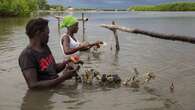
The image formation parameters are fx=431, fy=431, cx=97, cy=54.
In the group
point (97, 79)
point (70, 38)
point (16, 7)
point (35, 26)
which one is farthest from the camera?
point (16, 7)

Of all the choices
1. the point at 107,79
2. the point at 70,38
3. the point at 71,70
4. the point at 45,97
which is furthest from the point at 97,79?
the point at 71,70

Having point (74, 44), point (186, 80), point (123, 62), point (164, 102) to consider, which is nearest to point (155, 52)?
point (123, 62)

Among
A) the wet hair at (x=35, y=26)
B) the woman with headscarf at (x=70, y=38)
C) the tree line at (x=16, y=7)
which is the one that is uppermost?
the wet hair at (x=35, y=26)

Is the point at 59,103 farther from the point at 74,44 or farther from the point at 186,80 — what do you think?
the point at 186,80

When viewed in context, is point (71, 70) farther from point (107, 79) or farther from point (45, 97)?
point (107, 79)

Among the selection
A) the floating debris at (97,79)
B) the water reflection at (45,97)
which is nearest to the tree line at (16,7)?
the floating debris at (97,79)

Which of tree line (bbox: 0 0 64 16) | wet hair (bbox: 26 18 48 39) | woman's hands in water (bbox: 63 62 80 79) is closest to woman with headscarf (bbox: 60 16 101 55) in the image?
woman's hands in water (bbox: 63 62 80 79)

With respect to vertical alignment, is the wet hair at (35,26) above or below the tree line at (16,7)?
above

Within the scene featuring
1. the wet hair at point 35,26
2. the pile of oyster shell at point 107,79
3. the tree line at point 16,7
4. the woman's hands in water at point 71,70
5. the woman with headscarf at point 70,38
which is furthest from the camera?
the tree line at point 16,7

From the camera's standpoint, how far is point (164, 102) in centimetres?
870

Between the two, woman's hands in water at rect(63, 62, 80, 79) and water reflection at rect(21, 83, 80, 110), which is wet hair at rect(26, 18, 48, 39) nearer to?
woman's hands in water at rect(63, 62, 80, 79)

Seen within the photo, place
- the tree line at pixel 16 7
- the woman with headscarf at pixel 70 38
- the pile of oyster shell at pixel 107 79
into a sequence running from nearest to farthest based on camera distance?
1. the pile of oyster shell at pixel 107 79
2. the woman with headscarf at pixel 70 38
3. the tree line at pixel 16 7

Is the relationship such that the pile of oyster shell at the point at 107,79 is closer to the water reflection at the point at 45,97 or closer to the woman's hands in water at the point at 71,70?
the water reflection at the point at 45,97

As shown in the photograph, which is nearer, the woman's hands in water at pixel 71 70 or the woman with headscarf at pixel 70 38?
the woman's hands in water at pixel 71 70
